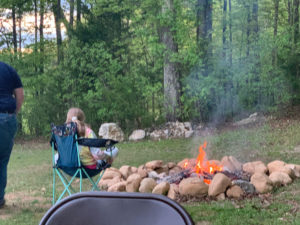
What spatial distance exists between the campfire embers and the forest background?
15.0 feet

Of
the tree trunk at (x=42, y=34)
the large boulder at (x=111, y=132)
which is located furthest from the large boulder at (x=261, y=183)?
the tree trunk at (x=42, y=34)

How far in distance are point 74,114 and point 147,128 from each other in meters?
5.80

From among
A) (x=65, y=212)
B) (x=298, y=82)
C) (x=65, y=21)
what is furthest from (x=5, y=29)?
(x=65, y=212)

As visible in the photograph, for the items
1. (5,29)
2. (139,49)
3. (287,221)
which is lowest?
(287,221)

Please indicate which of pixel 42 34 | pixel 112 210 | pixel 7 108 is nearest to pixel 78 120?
pixel 7 108

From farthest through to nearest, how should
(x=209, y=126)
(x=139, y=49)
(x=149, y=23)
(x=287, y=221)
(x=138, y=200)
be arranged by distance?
(x=139, y=49)
(x=149, y=23)
(x=209, y=126)
(x=287, y=221)
(x=138, y=200)

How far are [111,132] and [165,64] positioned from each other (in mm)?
2064

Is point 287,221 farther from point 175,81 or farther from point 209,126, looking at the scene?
point 175,81

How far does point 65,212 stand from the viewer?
1005 millimetres

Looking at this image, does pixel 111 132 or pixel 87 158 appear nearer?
pixel 87 158

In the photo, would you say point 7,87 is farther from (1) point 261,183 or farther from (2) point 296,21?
(2) point 296,21

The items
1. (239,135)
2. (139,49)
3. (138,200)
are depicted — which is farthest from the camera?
(139,49)

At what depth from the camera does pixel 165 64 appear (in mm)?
9344

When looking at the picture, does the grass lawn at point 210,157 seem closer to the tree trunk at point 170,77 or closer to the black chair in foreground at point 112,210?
the tree trunk at point 170,77
